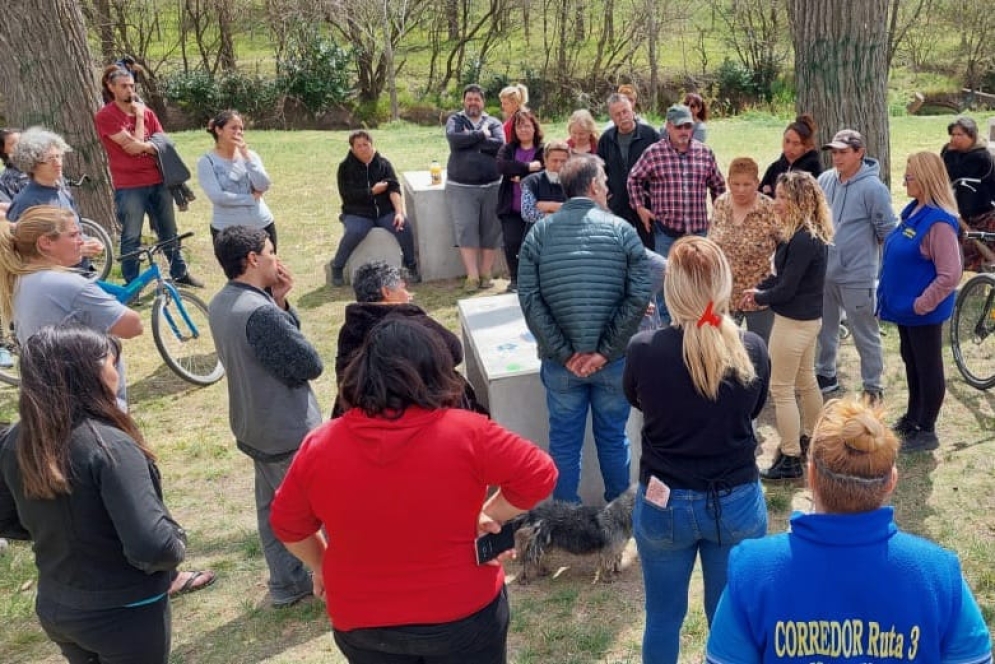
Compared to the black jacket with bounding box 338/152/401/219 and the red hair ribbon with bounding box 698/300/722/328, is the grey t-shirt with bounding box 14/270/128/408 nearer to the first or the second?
the red hair ribbon with bounding box 698/300/722/328

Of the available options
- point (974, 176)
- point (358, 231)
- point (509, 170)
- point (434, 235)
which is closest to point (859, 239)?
point (974, 176)

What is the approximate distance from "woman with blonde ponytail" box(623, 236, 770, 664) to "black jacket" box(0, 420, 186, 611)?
1406 millimetres

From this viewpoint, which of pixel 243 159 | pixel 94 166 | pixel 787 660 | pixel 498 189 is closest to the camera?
pixel 787 660

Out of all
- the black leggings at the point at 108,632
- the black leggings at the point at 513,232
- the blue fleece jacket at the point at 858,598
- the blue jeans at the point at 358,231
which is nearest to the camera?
the blue fleece jacket at the point at 858,598

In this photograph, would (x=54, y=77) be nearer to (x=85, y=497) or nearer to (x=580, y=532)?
(x=580, y=532)

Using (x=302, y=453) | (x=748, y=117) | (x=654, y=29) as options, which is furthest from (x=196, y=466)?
(x=654, y=29)

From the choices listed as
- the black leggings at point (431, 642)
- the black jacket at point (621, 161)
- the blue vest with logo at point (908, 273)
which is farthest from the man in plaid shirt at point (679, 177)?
the black leggings at point (431, 642)

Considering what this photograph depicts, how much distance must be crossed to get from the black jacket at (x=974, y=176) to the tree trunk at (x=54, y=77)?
7431 millimetres

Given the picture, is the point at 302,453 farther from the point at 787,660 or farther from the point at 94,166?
the point at 94,166

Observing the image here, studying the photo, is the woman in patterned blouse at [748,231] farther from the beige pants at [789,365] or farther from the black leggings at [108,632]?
the black leggings at [108,632]

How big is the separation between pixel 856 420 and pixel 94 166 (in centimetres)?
847

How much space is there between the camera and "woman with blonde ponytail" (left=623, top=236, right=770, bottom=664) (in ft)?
9.11

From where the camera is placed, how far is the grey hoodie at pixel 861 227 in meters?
5.11

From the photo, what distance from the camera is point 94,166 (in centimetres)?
886
